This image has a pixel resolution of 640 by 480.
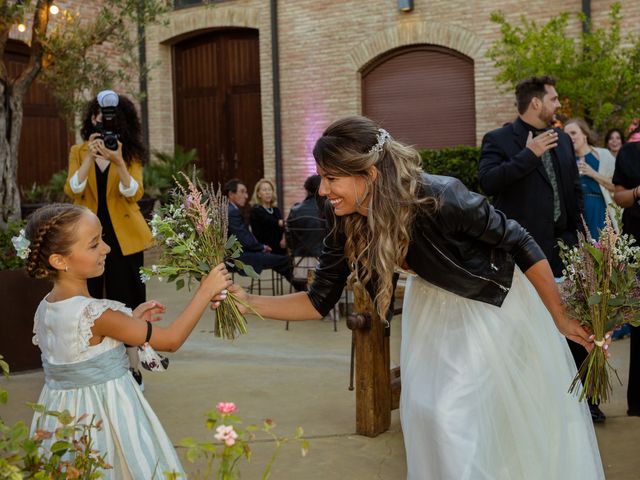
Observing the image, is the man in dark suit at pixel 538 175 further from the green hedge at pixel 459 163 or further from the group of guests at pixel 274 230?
the green hedge at pixel 459 163

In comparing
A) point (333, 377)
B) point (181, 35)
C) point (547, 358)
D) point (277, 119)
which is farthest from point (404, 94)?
point (547, 358)

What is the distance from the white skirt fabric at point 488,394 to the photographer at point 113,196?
117 inches

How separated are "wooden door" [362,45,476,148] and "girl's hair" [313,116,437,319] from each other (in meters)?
12.5

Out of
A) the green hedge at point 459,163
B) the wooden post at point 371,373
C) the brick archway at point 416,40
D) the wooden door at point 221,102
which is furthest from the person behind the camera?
the wooden door at point 221,102

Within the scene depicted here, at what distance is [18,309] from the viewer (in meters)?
6.55

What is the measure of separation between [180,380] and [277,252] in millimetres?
4172

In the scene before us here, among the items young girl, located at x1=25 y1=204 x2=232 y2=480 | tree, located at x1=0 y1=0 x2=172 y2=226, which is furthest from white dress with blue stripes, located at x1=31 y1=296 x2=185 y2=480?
tree, located at x1=0 y1=0 x2=172 y2=226

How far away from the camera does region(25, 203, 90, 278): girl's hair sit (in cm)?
316

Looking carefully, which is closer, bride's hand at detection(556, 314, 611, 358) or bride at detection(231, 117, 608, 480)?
bride at detection(231, 117, 608, 480)

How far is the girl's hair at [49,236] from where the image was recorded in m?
3.16

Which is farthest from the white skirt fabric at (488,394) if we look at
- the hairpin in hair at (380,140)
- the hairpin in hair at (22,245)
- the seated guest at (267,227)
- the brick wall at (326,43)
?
the brick wall at (326,43)

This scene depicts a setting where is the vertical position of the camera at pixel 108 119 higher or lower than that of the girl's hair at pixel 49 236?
higher

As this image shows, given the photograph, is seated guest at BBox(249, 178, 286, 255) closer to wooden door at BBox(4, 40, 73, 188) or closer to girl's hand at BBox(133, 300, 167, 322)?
girl's hand at BBox(133, 300, 167, 322)

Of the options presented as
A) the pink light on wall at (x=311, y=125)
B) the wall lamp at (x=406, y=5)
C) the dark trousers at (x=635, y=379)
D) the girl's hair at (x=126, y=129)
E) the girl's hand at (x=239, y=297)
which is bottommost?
the dark trousers at (x=635, y=379)
